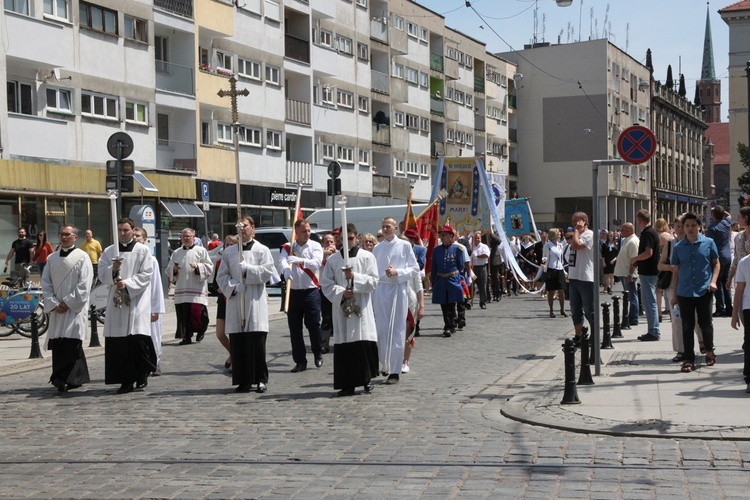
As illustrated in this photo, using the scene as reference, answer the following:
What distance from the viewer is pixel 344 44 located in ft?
184

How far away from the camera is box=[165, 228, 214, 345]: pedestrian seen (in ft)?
60.8

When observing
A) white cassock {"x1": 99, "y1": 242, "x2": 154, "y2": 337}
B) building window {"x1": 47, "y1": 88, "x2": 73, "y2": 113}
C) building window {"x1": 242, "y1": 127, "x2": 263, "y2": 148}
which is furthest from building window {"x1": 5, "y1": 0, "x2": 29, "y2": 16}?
white cassock {"x1": 99, "y1": 242, "x2": 154, "y2": 337}

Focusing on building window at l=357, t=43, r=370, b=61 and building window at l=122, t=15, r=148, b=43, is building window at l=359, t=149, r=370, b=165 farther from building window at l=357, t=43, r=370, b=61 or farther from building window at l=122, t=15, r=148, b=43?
building window at l=122, t=15, r=148, b=43

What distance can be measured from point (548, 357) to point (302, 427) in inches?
259

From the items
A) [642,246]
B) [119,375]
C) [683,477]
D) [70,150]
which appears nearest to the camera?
[683,477]

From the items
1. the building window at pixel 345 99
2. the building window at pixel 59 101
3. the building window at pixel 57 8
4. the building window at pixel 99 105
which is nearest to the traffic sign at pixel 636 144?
the building window at pixel 59 101

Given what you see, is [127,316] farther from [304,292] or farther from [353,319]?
[304,292]

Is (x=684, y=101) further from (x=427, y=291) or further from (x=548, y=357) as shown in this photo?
(x=548, y=357)

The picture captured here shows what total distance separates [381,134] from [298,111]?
978cm

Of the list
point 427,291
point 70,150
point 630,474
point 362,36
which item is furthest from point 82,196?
point 630,474

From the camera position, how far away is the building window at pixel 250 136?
46062 millimetres

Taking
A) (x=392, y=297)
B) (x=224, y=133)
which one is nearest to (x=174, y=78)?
(x=224, y=133)

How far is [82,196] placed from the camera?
116 feet

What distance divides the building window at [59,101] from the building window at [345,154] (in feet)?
70.2
